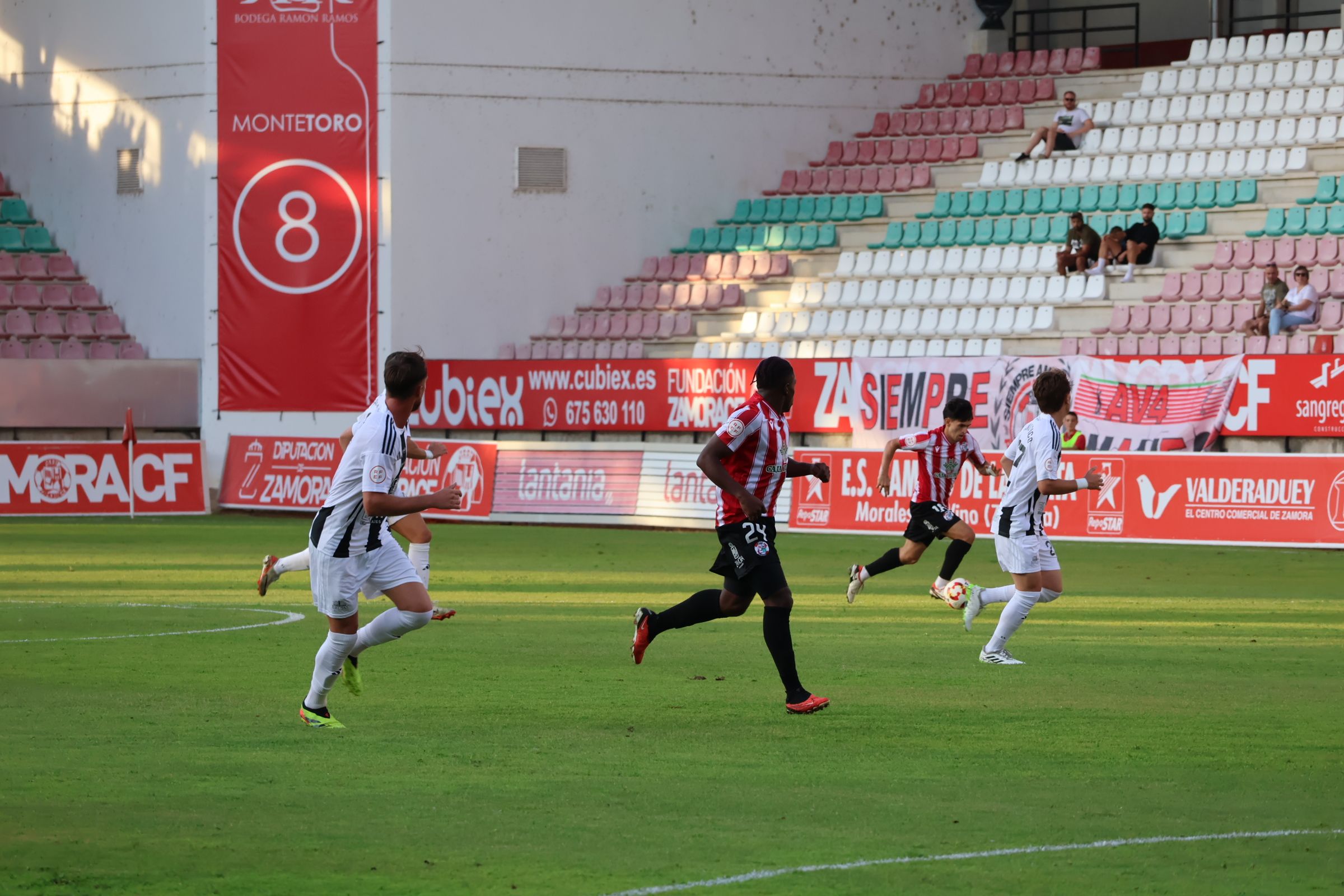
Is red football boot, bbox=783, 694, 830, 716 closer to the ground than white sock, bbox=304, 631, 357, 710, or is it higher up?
closer to the ground

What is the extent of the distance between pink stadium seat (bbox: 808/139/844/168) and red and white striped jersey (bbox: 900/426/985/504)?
20.7m

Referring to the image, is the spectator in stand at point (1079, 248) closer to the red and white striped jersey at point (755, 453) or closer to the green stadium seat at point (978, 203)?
the green stadium seat at point (978, 203)

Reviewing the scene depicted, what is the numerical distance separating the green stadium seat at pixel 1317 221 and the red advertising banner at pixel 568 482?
1087 cm

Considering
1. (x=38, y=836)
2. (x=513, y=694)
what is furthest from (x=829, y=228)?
(x=38, y=836)

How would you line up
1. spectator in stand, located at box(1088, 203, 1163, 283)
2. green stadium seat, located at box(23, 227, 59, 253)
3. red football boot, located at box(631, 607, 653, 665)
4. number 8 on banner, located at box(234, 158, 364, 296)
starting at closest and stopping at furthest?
1. red football boot, located at box(631, 607, 653, 665)
2. spectator in stand, located at box(1088, 203, 1163, 283)
3. number 8 on banner, located at box(234, 158, 364, 296)
4. green stadium seat, located at box(23, 227, 59, 253)

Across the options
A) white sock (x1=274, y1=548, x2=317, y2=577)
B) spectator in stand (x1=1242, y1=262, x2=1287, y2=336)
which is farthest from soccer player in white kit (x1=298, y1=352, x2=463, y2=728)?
spectator in stand (x1=1242, y1=262, x2=1287, y2=336)

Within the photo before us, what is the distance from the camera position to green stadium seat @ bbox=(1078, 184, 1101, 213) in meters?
31.5

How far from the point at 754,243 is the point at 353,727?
26.2 meters

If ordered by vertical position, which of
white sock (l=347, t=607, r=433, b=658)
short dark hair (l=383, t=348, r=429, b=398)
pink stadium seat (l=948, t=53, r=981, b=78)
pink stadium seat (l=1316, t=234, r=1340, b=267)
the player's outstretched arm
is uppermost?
pink stadium seat (l=948, t=53, r=981, b=78)

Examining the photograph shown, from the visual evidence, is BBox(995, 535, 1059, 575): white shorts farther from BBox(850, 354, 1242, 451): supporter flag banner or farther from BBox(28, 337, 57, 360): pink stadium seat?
BBox(28, 337, 57, 360): pink stadium seat

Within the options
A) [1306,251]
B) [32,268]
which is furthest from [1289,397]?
[32,268]

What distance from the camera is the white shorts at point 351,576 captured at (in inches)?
362

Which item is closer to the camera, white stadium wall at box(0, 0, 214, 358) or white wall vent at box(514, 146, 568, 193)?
white stadium wall at box(0, 0, 214, 358)

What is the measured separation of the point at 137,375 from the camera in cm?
3312
